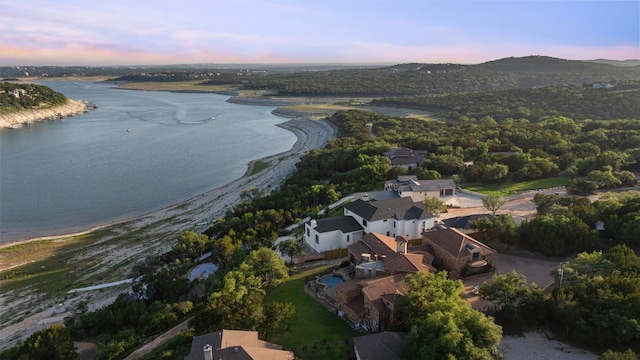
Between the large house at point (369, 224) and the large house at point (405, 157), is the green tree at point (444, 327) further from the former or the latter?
the large house at point (405, 157)

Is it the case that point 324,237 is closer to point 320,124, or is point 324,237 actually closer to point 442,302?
point 442,302

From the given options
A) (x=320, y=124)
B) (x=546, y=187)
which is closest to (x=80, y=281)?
(x=546, y=187)

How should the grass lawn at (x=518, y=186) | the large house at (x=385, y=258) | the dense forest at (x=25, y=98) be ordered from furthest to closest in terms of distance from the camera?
the dense forest at (x=25, y=98) → the grass lawn at (x=518, y=186) → the large house at (x=385, y=258)

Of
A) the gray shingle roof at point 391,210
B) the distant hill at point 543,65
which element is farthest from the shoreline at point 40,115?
the distant hill at point 543,65

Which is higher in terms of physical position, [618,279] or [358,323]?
[618,279]

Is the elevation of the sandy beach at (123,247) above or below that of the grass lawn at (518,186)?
below
